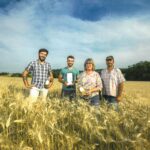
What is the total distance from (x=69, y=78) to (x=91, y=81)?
32.1 inches

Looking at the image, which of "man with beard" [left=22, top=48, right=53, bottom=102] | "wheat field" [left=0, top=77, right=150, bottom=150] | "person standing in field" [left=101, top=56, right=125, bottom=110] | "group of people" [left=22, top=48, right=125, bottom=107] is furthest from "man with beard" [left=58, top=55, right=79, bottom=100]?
"wheat field" [left=0, top=77, right=150, bottom=150]

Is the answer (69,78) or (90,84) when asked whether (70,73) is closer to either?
(69,78)

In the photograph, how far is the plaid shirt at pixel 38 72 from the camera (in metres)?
7.88

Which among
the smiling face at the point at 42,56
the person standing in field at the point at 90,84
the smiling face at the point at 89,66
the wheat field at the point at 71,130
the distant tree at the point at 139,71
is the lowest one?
the wheat field at the point at 71,130

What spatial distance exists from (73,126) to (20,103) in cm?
107

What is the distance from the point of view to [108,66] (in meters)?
7.32

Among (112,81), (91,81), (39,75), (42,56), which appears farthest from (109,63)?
(39,75)

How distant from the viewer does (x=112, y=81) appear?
731cm

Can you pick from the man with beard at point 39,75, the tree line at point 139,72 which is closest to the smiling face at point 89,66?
the man with beard at point 39,75

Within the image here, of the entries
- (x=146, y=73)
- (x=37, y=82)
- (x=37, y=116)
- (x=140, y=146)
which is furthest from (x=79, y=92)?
(x=146, y=73)

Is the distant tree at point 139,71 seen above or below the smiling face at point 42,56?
above

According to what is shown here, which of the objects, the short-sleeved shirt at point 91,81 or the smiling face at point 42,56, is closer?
the short-sleeved shirt at point 91,81

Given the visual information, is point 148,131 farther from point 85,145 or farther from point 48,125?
point 48,125

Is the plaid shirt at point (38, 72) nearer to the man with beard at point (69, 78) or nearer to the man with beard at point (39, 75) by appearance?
the man with beard at point (39, 75)
